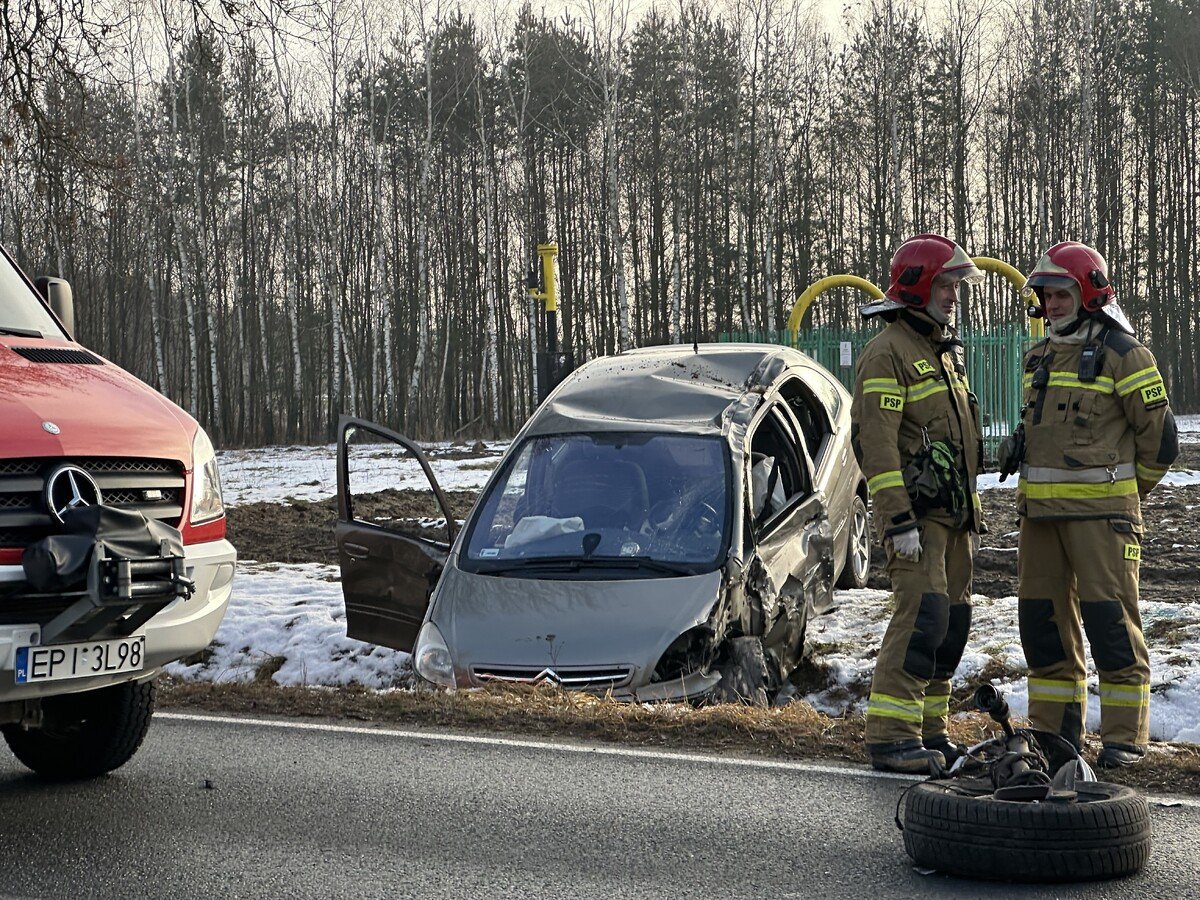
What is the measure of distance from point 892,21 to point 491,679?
4011cm

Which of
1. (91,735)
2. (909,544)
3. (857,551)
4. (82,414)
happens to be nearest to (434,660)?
(91,735)

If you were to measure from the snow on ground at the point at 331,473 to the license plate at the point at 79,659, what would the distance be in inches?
537

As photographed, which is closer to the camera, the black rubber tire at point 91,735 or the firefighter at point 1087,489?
the black rubber tire at point 91,735

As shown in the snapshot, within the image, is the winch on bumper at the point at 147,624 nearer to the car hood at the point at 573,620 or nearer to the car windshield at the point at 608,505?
the car hood at the point at 573,620

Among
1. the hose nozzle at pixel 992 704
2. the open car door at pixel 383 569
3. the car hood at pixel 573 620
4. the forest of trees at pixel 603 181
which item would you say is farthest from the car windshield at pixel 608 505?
the forest of trees at pixel 603 181

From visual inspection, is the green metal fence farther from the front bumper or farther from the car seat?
the front bumper

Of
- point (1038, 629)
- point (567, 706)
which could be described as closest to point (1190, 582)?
point (1038, 629)

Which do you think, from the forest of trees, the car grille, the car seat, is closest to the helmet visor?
the car grille

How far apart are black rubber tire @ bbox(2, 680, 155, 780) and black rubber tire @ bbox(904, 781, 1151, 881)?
10.2ft

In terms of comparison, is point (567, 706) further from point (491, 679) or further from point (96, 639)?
point (96, 639)

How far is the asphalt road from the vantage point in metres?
4.32

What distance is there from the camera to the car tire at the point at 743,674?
7352 mm

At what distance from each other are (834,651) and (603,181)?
3788 centimetres

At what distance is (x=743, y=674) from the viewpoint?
7426 millimetres
